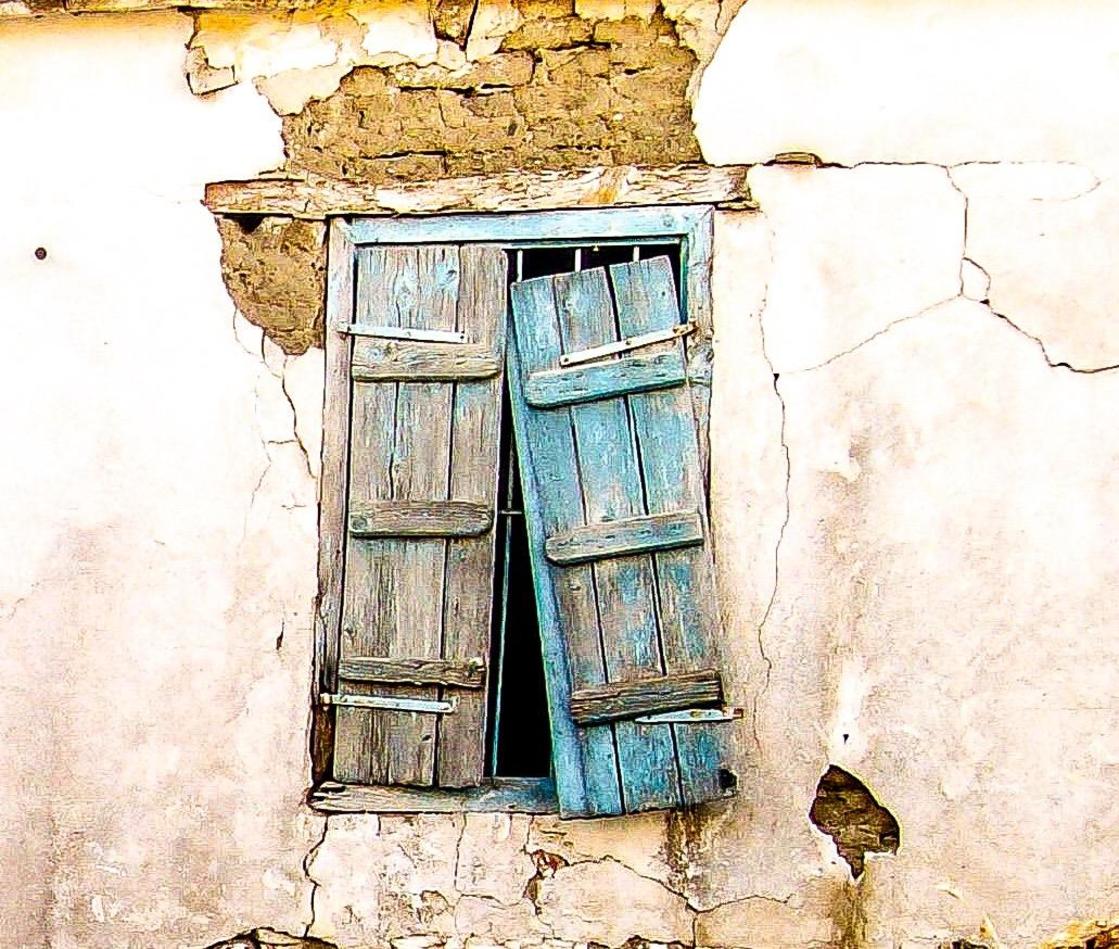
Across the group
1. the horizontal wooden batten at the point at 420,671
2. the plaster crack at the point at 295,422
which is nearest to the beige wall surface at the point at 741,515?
the plaster crack at the point at 295,422

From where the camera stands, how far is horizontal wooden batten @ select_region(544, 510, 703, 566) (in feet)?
13.1

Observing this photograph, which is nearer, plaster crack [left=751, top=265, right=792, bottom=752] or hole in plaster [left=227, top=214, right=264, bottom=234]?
plaster crack [left=751, top=265, right=792, bottom=752]

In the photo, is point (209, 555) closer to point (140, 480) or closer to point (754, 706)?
point (140, 480)

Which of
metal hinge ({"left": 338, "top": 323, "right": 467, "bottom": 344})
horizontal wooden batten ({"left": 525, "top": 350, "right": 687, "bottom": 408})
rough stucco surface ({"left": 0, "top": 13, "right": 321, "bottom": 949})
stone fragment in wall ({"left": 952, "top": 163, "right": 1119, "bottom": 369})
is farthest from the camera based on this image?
rough stucco surface ({"left": 0, "top": 13, "right": 321, "bottom": 949})

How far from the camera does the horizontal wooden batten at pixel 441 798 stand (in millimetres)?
4168

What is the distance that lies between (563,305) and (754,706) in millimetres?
1299

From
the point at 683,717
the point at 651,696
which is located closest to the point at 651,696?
the point at 651,696

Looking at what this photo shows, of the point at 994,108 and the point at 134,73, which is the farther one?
the point at 134,73

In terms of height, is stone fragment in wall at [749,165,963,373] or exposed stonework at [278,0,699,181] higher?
exposed stonework at [278,0,699,181]

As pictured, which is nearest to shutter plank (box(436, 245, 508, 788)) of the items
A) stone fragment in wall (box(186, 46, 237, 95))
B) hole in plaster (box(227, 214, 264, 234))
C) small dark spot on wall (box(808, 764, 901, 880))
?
hole in plaster (box(227, 214, 264, 234))

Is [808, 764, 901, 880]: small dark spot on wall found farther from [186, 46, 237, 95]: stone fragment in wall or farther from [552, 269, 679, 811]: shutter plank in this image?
[186, 46, 237, 95]: stone fragment in wall

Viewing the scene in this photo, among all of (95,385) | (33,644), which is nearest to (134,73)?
(95,385)

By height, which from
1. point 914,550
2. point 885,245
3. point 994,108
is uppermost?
point 994,108

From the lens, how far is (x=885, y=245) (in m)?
4.02
